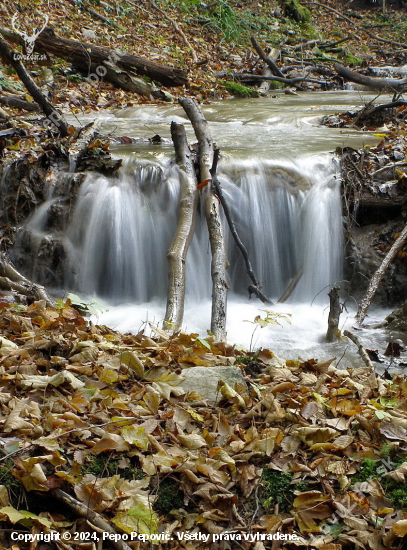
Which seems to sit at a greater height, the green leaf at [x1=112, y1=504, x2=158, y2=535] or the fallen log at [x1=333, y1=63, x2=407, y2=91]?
the fallen log at [x1=333, y1=63, x2=407, y2=91]

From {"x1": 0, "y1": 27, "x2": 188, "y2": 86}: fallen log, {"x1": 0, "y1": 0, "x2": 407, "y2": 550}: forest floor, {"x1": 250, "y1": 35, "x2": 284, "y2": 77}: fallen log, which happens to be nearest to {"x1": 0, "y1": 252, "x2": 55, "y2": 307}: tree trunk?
{"x1": 0, "y1": 0, "x2": 407, "y2": 550}: forest floor

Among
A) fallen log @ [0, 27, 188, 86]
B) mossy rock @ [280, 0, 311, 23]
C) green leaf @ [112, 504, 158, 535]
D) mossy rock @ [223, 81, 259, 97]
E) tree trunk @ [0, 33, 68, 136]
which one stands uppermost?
mossy rock @ [280, 0, 311, 23]

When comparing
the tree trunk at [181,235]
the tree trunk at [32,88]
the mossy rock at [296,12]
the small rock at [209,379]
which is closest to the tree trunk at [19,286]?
the tree trunk at [181,235]

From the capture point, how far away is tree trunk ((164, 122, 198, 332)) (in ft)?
15.9

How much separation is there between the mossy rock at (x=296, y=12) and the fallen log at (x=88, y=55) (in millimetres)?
11539

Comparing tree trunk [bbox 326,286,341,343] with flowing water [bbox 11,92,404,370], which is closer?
tree trunk [bbox 326,286,341,343]

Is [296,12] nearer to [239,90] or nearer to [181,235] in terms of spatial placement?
[239,90]

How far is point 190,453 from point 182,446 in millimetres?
79

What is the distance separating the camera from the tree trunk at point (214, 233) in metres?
4.90

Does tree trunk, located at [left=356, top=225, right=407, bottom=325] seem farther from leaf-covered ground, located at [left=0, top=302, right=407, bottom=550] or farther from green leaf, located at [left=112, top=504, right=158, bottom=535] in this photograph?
green leaf, located at [left=112, top=504, right=158, bottom=535]

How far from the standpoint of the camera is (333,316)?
530 cm

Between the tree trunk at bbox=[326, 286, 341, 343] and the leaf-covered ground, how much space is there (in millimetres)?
1632

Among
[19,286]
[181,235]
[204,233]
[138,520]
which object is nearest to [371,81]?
[204,233]

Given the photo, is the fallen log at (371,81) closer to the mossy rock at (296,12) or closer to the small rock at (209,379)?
the mossy rock at (296,12)
